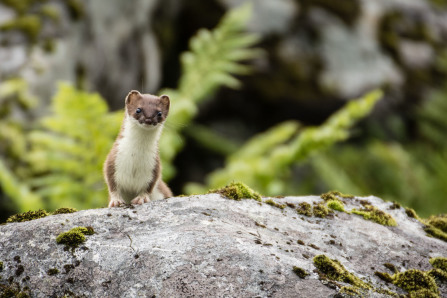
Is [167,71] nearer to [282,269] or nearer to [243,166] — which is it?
[243,166]

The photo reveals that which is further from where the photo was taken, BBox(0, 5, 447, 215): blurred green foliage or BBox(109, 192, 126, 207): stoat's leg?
BBox(0, 5, 447, 215): blurred green foliage

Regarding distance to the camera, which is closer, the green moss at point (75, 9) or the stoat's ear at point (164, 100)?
the stoat's ear at point (164, 100)

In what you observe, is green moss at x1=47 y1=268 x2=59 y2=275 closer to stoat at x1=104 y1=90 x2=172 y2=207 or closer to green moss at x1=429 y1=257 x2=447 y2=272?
stoat at x1=104 y1=90 x2=172 y2=207

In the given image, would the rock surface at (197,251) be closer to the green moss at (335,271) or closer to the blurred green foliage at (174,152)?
the green moss at (335,271)

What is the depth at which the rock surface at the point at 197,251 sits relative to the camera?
2.99 meters

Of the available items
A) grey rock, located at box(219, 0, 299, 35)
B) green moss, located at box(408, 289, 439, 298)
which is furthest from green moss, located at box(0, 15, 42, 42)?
green moss, located at box(408, 289, 439, 298)

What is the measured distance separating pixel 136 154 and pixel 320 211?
1.66 m

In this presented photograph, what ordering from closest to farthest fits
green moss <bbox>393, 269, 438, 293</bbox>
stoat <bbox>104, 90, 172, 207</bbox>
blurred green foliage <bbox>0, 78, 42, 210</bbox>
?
green moss <bbox>393, 269, 438, 293</bbox> < stoat <bbox>104, 90, 172, 207</bbox> < blurred green foliage <bbox>0, 78, 42, 210</bbox>

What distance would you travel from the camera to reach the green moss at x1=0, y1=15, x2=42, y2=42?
863 centimetres

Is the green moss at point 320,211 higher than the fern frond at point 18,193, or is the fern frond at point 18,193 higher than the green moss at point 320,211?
the fern frond at point 18,193

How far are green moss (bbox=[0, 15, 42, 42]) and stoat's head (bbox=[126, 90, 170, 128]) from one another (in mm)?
5117

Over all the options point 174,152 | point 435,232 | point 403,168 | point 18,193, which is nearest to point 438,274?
point 435,232

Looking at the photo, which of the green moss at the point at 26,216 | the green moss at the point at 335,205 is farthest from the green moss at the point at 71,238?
the green moss at the point at 335,205

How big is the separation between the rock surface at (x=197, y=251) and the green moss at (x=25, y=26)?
6.07 metres
